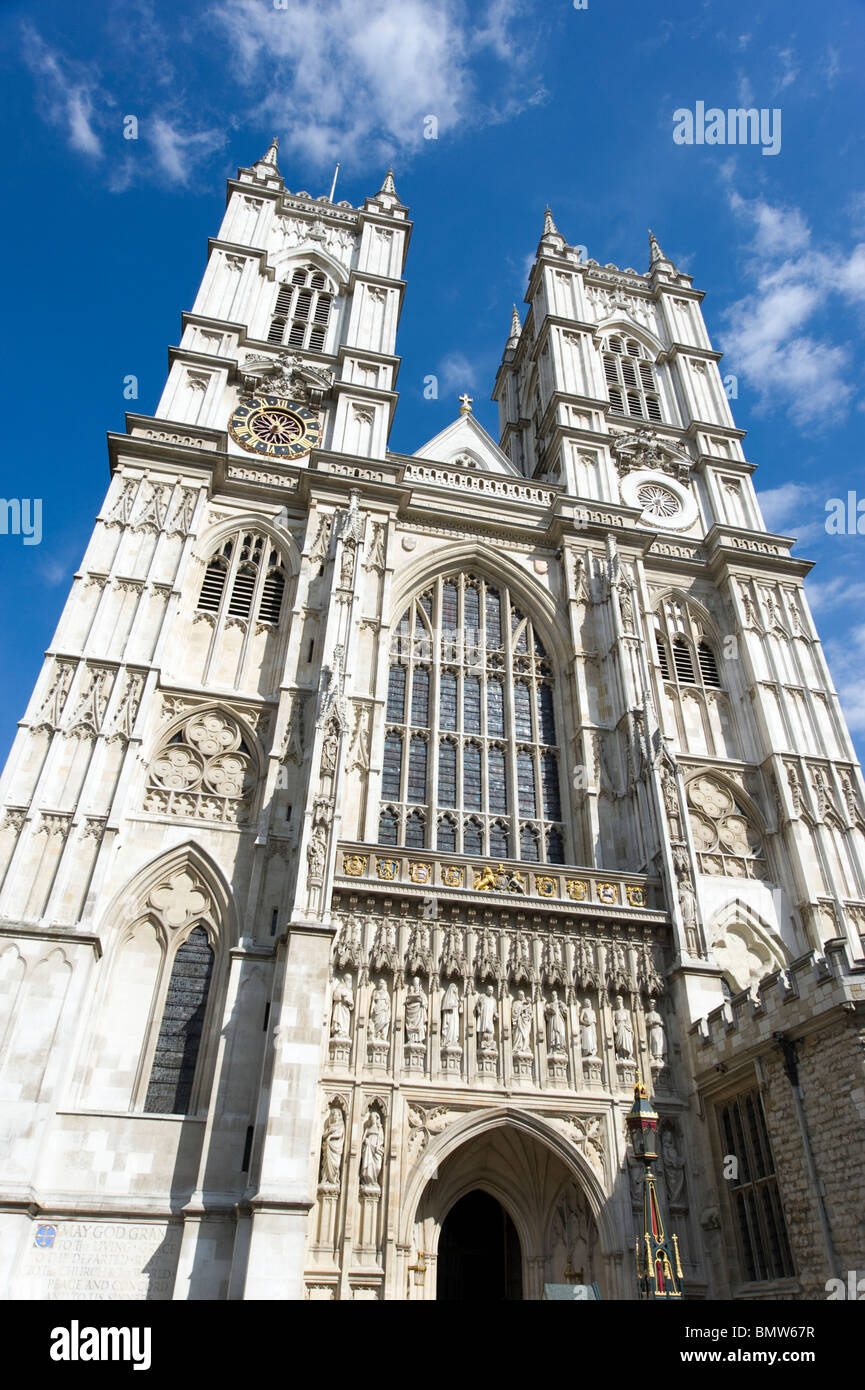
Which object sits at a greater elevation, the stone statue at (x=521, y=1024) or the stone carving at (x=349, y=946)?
the stone carving at (x=349, y=946)

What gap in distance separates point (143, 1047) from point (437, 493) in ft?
51.1

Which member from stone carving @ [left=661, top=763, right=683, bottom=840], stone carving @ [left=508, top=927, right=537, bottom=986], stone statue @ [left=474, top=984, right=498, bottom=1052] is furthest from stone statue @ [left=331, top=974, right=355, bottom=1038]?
stone carving @ [left=661, top=763, right=683, bottom=840]

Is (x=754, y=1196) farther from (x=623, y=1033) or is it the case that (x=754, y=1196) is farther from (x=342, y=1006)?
(x=342, y=1006)

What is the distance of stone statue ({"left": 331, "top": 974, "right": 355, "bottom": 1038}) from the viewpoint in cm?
1414

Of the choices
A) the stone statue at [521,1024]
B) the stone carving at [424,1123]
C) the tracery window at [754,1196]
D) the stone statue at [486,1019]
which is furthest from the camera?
the stone statue at [521,1024]

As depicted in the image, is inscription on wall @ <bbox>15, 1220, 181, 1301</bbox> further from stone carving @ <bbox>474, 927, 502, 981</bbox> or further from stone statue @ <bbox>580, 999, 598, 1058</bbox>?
stone statue @ <bbox>580, 999, 598, 1058</bbox>

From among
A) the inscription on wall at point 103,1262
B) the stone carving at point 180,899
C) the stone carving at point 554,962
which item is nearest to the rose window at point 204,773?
the stone carving at point 180,899

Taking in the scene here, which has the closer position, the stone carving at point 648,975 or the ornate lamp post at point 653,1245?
the ornate lamp post at point 653,1245

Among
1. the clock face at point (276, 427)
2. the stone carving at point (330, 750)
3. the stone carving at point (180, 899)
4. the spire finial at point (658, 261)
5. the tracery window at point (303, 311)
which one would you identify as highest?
the spire finial at point (658, 261)

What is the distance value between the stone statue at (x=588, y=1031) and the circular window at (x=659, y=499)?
15409 mm

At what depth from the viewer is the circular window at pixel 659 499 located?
87.1 ft

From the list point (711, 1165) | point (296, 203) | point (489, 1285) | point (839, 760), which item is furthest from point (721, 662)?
point (296, 203)

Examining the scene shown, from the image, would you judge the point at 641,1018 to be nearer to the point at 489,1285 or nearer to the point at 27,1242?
the point at 489,1285

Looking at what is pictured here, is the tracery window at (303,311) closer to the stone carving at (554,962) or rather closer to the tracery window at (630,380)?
the tracery window at (630,380)
